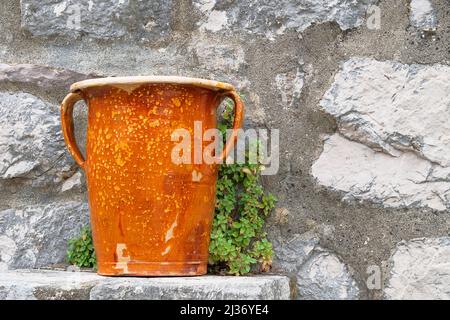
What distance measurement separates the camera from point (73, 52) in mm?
1555

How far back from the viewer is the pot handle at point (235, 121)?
1.40 meters

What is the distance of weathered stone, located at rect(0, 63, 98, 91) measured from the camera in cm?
153

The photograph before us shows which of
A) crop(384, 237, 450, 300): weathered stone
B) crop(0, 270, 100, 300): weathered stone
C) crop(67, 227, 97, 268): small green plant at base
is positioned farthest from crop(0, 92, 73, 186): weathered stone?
crop(384, 237, 450, 300): weathered stone

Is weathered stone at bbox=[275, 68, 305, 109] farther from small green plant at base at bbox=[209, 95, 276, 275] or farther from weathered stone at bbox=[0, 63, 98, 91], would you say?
weathered stone at bbox=[0, 63, 98, 91]

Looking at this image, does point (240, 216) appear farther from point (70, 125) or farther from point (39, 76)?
point (39, 76)

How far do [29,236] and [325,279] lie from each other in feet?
1.98

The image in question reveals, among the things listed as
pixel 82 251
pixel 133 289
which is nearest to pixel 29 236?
pixel 82 251

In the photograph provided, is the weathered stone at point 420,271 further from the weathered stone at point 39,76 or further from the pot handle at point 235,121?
the weathered stone at point 39,76

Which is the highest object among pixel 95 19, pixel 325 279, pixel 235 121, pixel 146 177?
pixel 95 19

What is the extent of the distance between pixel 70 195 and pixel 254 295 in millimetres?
493

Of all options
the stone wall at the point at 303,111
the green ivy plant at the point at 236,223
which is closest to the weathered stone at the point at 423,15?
the stone wall at the point at 303,111

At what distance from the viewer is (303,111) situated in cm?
153

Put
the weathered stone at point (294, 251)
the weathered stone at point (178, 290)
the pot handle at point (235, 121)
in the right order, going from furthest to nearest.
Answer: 1. the weathered stone at point (294, 251)
2. the pot handle at point (235, 121)
3. the weathered stone at point (178, 290)

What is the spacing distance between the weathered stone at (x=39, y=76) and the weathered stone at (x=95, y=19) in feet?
0.26
